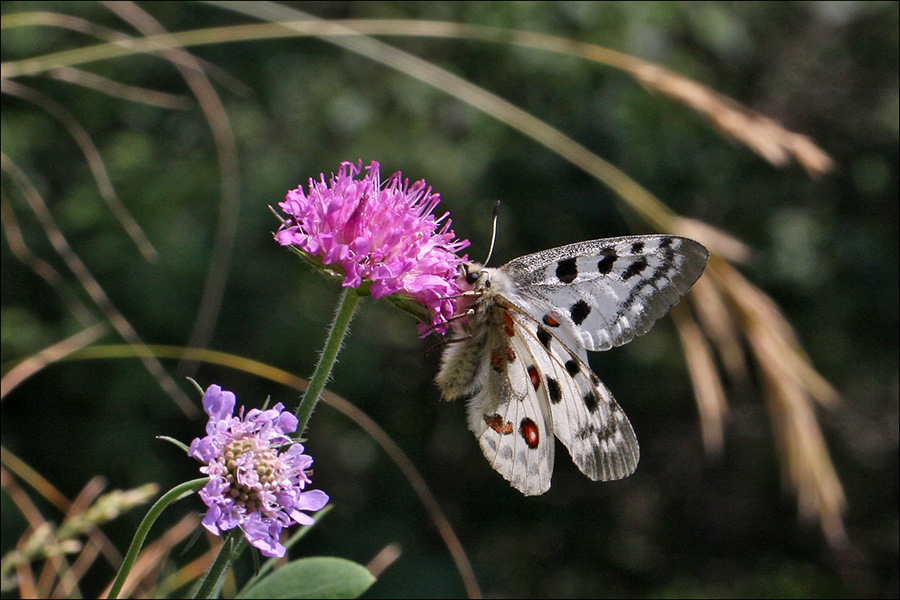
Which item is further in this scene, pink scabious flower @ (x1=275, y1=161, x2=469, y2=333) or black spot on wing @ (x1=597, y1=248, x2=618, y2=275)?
black spot on wing @ (x1=597, y1=248, x2=618, y2=275)

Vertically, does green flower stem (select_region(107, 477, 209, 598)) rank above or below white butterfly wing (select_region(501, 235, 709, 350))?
below

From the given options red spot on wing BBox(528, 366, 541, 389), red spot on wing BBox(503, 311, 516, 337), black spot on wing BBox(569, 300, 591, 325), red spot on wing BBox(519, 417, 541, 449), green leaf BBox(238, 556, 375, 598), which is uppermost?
black spot on wing BBox(569, 300, 591, 325)

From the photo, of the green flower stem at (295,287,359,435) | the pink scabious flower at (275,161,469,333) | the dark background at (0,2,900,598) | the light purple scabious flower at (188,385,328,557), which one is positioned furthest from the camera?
the dark background at (0,2,900,598)

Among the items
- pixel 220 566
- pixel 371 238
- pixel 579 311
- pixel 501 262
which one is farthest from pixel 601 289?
pixel 501 262

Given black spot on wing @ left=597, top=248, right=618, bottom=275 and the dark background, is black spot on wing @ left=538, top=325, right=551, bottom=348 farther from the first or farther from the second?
the dark background

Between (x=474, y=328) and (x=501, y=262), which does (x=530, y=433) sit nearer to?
(x=474, y=328)

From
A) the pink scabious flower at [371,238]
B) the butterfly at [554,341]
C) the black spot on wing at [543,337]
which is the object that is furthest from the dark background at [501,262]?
the black spot on wing at [543,337]

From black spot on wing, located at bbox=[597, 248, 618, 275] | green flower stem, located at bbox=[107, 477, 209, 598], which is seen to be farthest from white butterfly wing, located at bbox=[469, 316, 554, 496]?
green flower stem, located at bbox=[107, 477, 209, 598]

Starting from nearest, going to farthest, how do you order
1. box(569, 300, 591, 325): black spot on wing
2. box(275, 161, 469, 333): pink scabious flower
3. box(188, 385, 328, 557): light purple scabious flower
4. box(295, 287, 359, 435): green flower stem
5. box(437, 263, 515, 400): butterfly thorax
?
1. box(188, 385, 328, 557): light purple scabious flower
2. box(295, 287, 359, 435): green flower stem
3. box(275, 161, 469, 333): pink scabious flower
4. box(437, 263, 515, 400): butterfly thorax
5. box(569, 300, 591, 325): black spot on wing
